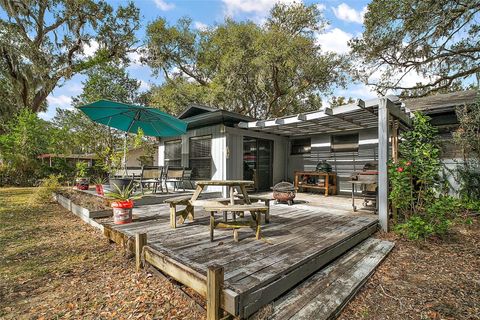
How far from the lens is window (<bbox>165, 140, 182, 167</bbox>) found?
9.91m

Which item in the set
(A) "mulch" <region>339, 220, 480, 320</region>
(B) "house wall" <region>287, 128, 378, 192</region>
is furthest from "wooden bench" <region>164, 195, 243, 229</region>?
(B) "house wall" <region>287, 128, 378, 192</region>

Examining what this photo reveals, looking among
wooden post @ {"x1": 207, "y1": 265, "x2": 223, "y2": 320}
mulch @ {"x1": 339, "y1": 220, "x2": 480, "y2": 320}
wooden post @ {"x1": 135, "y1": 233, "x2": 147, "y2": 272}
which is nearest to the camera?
wooden post @ {"x1": 207, "y1": 265, "x2": 223, "y2": 320}

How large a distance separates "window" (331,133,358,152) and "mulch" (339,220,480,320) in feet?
16.1

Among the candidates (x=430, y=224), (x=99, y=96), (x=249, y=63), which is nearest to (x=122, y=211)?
(x=430, y=224)

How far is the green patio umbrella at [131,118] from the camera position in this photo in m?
5.42

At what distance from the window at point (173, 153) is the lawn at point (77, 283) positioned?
517 cm

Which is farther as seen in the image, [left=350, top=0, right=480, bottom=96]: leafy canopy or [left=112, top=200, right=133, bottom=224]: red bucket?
[left=350, top=0, right=480, bottom=96]: leafy canopy

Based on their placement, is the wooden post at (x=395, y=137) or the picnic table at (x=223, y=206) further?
the wooden post at (x=395, y=137)

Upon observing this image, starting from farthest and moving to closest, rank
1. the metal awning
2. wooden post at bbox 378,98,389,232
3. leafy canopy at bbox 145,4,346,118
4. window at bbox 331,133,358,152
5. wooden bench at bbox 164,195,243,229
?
1. leafy canopy at bbox 145,4,346,118
2. window at bbox 331,133,358,152
3. the metal awning
4. wooden post at bbox 378,98,389,232
5. wooden bench at bbox 164,195,243,229

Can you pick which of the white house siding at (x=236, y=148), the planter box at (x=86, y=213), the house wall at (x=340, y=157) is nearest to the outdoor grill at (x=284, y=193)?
the white house siding at (x=236, y=148)

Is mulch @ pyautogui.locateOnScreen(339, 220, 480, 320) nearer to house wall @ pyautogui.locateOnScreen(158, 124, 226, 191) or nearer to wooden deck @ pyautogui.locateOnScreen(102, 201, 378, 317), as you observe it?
wooden deck @ pyautogui.locateOnScreen(102, 201, 378, 317)

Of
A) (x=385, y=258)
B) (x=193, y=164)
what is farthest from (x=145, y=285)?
(x=193, y=164)

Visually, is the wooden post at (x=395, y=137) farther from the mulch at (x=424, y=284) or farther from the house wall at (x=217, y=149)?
the house wall at (x=217, y=149)

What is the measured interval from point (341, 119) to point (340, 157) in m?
2.52
